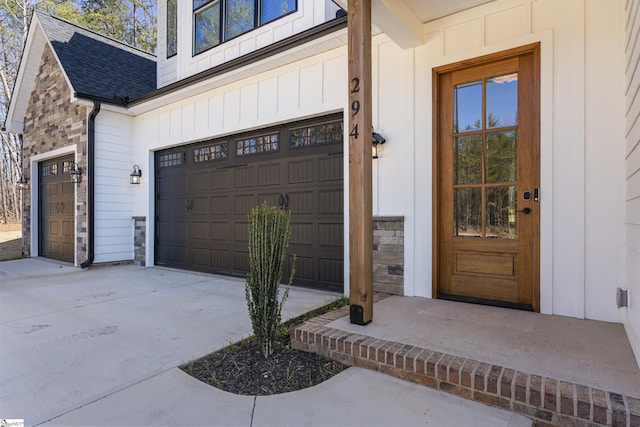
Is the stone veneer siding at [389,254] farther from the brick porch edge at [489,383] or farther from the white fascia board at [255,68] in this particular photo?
the white fascia board at [255,68]

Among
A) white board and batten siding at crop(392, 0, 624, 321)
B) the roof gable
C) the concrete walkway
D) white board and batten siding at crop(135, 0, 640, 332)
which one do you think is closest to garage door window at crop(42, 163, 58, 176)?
the roof gable

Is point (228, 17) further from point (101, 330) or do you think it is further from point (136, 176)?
point (101, 330)

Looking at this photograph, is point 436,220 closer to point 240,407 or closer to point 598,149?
point 598,149

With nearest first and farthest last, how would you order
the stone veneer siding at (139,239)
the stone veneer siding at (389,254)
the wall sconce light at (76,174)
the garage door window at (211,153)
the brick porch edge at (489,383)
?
the brick porch edge at (489,383) → the stone veneer siding at (389,254) → the garage door window at (211,153) → the wall sconce light at (76,174) → the stone veneer siding at (139,239)

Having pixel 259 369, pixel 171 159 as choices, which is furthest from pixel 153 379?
pixel 171 159

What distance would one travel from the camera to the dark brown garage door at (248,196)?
445 cm

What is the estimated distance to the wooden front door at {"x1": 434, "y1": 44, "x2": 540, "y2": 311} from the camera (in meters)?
3.07

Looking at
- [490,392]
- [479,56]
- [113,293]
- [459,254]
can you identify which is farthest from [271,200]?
[490,392]

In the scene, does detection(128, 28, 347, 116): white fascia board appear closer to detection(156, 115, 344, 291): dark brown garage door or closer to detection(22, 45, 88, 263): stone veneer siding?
detection(156, 115, 344, 291): dark brown garage door

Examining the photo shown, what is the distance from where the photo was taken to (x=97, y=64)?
24.0 feet

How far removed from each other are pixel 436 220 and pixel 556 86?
150 centimetres

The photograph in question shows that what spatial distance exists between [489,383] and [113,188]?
7.07 metres

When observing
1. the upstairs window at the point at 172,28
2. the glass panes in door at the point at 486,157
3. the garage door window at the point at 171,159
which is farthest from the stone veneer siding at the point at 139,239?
the glass panes in door at the point at 486,157

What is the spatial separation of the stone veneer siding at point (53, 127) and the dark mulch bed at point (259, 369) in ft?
17.7
